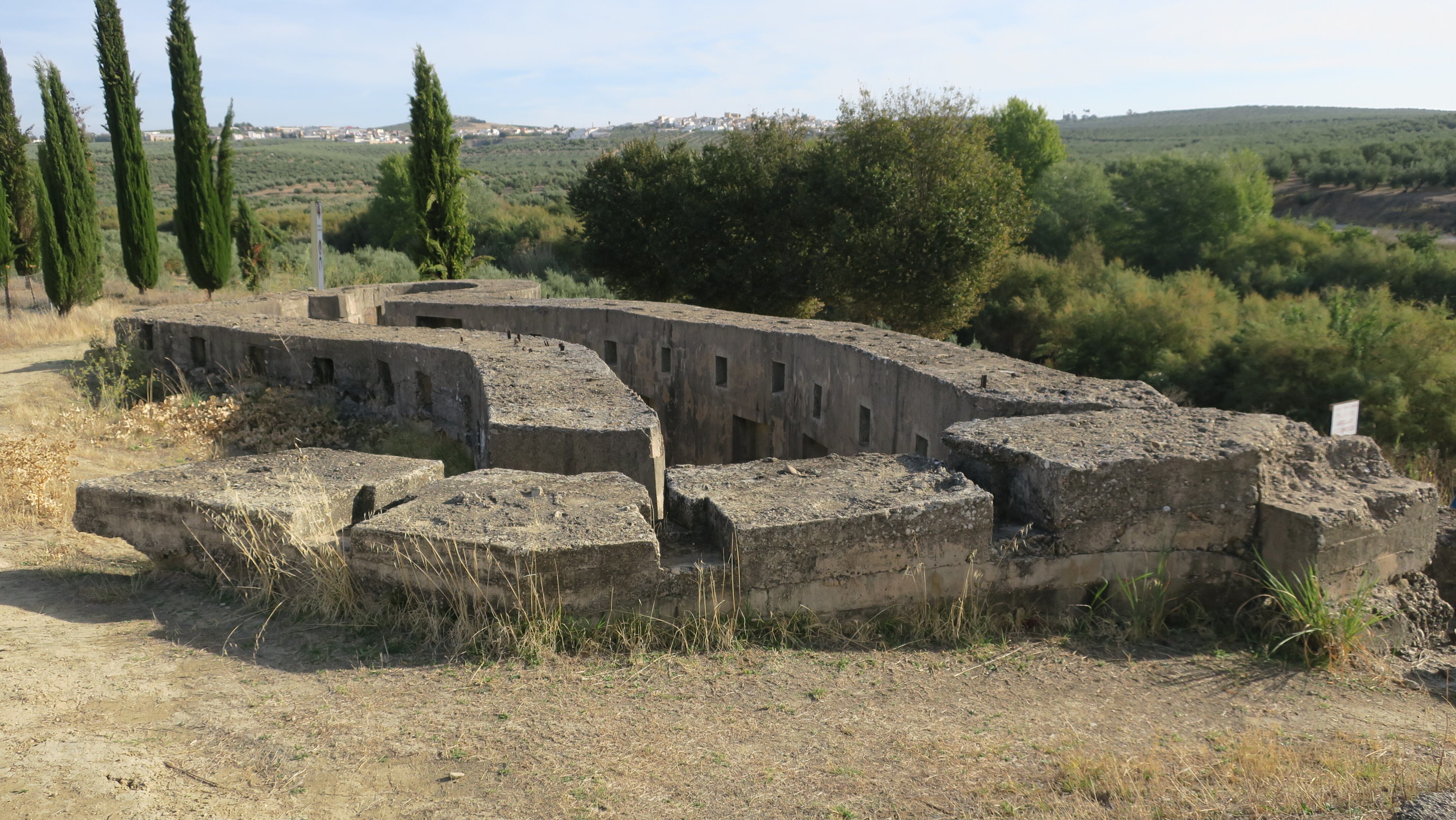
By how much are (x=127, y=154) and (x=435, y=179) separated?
18.6 feet

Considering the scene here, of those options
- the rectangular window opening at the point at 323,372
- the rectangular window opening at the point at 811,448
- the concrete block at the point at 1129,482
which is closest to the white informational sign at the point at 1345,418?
the concrete block at the point at 1129,482

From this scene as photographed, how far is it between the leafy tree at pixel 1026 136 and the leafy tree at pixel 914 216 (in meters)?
23.1

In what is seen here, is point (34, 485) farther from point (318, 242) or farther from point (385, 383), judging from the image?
point (318, 242)

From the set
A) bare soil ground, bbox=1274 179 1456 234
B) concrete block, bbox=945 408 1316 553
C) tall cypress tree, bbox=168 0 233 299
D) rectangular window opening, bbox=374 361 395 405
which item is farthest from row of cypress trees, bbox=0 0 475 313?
bare soil ground, bbox=1274 179 1456 234

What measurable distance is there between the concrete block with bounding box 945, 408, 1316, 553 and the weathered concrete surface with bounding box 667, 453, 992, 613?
39 centimetres

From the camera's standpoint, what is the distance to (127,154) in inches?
727

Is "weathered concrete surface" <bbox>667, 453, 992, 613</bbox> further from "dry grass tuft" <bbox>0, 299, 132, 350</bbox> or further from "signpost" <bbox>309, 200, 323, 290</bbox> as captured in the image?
"signpost" <bbox>309, 200, 323, 290</bbox>

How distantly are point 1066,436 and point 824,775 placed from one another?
2733 millimetres

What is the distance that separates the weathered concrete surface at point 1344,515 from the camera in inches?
193

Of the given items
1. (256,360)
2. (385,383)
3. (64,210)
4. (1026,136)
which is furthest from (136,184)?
(1026,136)

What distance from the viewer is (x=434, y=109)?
68.1 ft

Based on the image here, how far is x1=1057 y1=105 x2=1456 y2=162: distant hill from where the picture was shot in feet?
235

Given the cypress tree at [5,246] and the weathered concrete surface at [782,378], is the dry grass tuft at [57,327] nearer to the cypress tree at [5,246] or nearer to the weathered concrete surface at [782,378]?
the cypress tree at [5,246]

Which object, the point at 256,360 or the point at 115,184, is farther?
the point at 115,184
